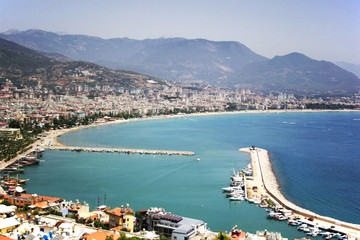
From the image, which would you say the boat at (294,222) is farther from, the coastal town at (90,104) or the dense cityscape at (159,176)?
the coastal town at (90,104)

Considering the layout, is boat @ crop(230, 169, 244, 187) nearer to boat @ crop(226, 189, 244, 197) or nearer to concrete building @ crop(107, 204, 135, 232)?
boat @ crop(226, 189, 244, 197)

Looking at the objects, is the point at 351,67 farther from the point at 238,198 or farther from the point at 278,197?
the point at 238,198

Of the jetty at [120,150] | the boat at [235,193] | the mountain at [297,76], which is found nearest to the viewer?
the boat at [235,193]

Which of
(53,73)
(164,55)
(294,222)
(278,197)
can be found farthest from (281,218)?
(164,55)

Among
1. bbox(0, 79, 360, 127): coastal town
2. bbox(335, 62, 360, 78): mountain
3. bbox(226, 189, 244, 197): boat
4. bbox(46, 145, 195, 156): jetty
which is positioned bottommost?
bbox(226, 189, 244, 197): boat

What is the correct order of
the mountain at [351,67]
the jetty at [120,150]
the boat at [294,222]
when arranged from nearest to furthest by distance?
the boat at [294,222], the jetty at [120,150], the mountain at [351,67]

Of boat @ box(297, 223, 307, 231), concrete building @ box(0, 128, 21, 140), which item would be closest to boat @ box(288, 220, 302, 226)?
boat @ box(297, 223, 307, 231)

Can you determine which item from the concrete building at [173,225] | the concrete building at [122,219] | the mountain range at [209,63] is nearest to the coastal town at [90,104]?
the concrete building at [122,219]
